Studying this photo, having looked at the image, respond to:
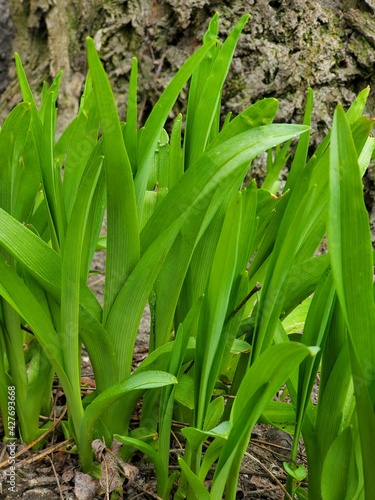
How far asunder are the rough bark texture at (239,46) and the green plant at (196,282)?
0.80m

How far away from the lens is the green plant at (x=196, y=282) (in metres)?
0.66

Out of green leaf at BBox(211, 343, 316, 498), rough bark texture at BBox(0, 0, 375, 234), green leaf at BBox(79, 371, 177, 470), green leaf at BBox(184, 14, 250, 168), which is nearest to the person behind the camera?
green leaf at BBox(211, 343, 316, 498)

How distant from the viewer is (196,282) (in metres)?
0.95

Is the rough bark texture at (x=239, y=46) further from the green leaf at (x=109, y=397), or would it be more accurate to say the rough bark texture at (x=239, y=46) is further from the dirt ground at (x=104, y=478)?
the green leaf at (x=109, y=397)

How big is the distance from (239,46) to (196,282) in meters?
1.06

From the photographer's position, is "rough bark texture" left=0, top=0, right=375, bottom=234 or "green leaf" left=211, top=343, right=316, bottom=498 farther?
"rough bark texture" left=0, top=0, right=375, bottom=234

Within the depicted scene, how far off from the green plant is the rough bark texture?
803 millimetres

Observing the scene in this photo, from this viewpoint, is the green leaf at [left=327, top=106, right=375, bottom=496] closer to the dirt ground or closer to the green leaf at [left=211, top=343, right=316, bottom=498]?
the green leaf at [left=211, top=343, right=316, bottom=498]

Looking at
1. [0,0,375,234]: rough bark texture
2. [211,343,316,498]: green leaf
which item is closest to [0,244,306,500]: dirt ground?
[211,343,316,498]: green leaf

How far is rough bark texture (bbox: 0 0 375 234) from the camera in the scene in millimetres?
1691

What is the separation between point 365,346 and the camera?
25.8 inches

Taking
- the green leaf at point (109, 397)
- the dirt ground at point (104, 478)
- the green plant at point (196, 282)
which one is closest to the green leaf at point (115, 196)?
the green plant at point (196, 282)

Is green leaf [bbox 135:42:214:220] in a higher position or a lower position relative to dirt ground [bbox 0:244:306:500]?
higher

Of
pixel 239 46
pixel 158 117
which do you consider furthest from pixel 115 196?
pixel 239 46
